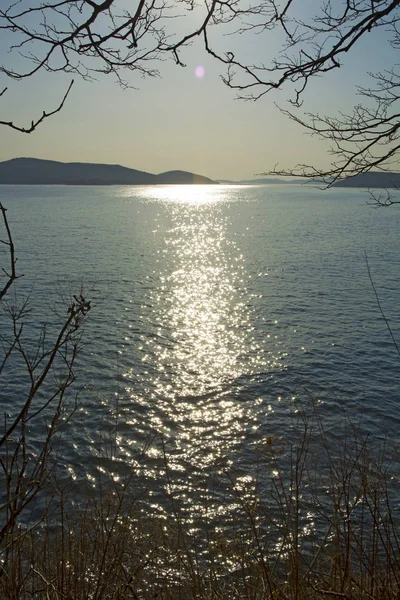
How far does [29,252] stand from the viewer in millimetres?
43281

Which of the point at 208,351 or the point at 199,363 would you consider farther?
the point at 208,351

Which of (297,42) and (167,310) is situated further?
(167,310)

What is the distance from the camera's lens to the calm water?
45.9 ft

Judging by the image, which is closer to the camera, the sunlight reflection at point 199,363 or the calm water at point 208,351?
the calm water at point 208,351

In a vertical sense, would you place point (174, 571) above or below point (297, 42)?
below

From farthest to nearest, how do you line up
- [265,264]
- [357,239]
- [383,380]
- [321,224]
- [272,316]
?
[321,224]
[357,239]
[265,264]
[272,316]
[383,380]

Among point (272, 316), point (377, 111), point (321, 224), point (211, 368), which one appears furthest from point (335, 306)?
point (321, 224)

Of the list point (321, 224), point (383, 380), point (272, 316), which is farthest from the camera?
point (321, 224)

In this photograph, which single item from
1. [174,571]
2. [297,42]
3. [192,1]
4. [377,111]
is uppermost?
[192,1]

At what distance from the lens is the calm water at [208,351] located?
1398 centimetres

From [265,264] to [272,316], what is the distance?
52.3 feet

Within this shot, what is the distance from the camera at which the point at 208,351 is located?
69.2ft

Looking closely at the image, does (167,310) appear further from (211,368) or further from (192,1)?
(192,1)

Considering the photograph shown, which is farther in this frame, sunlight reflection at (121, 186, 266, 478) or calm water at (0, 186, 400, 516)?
sunlight reflection at (121, 186, 266, 478)
